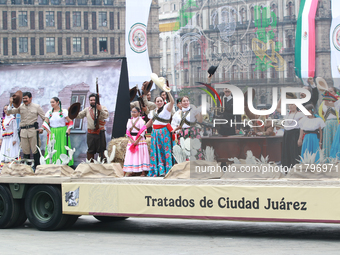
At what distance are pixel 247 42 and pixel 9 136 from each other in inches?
248

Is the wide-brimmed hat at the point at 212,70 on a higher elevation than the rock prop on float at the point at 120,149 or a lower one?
higher

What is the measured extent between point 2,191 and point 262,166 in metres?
4.69

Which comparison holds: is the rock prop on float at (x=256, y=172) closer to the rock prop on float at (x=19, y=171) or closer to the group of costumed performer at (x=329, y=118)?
the group of costumed performer at (x=329, y=118)

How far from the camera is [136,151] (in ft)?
31.6

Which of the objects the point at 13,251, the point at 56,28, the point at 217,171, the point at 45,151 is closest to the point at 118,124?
the point at 45,151

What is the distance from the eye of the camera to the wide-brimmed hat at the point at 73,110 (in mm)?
10461

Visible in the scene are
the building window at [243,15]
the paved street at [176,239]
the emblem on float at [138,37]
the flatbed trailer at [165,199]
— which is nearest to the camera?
the paved street at [176,239]

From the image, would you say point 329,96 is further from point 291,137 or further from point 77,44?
point 77,44

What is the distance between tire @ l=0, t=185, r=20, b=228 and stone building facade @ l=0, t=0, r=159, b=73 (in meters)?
67.0

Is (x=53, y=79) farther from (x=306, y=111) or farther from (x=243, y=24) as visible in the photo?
(x=306, y=111)

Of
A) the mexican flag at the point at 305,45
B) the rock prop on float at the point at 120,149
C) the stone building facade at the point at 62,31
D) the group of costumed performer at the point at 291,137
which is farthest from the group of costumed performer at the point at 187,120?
the stone building facade at the point at 62,31

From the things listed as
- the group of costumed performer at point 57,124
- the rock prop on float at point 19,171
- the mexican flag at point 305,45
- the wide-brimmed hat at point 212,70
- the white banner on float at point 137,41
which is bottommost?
the rock prop on float at point 19,171

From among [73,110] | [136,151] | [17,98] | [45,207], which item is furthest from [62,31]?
[45,207]

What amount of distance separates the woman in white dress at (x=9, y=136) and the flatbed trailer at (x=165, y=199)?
240cm
